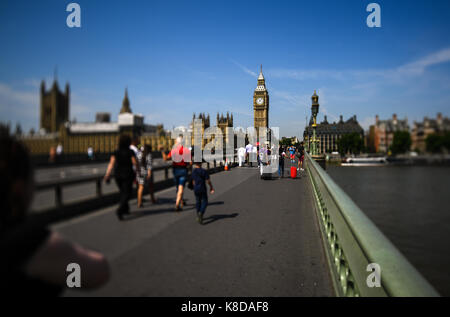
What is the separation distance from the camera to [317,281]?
4.03 meters

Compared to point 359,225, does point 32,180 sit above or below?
above

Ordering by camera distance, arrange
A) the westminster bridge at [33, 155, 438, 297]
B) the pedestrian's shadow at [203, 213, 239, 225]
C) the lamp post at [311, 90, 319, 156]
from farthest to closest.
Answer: the lamp post at [311, 90, 319, 156]
the pedestrian's shadow at [203, 213, 239, 225]
the westminster bridge at [33, 155, 438, 297]

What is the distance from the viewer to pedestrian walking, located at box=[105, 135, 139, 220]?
3.86 ft

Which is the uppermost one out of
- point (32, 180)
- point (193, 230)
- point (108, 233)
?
point (32, 180)

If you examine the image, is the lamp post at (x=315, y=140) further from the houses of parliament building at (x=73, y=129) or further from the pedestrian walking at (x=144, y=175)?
the houses of parliament building at (x=73, y=129)

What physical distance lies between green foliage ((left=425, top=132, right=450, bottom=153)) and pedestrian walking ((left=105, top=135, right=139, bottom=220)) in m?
1.09

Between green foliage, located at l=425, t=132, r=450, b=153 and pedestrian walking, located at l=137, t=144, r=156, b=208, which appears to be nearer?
green foliage, located at l=425, t=132, r=450, b=153

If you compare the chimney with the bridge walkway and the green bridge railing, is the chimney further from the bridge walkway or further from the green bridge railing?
the bridge walkway

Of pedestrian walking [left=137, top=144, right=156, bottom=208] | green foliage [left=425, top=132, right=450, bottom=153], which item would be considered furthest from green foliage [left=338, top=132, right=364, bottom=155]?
pedestrian walking [left=137, top=144, right=156, bottom=208]

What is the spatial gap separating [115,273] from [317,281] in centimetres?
359
